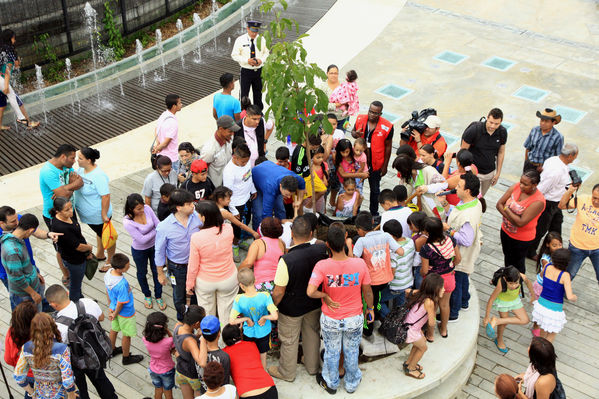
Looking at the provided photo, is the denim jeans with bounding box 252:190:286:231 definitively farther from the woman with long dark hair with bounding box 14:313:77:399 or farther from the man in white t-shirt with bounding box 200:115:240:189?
the woman with long dark hair with bounding box 14:313:77:399

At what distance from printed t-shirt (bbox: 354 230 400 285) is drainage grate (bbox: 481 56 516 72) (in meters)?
9.43

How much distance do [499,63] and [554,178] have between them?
730 cm

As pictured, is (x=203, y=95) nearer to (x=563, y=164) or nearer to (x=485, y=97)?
(x=485, y=97)

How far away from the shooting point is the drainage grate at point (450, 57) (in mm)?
14719

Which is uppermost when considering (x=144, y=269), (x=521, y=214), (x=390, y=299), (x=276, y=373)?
(x=521, y=214)

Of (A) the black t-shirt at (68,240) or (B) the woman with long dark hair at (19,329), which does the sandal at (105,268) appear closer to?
(A) the black t-shirt at (68,240)

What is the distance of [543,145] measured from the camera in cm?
877

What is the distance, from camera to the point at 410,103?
12953 millimetres

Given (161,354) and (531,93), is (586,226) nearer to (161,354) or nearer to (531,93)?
(161,354)

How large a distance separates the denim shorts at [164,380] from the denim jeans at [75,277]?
1.87m

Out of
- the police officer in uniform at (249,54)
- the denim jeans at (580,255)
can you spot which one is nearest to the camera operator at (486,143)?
the denim jeans at (580,255)

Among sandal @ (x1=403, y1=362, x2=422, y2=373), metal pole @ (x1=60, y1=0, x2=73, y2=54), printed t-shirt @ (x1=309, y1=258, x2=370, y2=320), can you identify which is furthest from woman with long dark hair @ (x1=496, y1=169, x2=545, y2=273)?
metal pole @ (x1=60, y1=0, x2=73, y2=54)

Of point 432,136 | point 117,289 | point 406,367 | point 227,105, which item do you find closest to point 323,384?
point 406,367

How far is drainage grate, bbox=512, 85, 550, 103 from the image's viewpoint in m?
13.2
